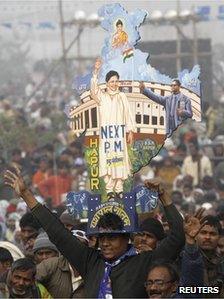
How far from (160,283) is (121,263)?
360 millimetres

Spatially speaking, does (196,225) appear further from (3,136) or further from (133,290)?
(3,136)

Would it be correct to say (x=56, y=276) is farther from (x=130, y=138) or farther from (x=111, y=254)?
(x=130, y=138)

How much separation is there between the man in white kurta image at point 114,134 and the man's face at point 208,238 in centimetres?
58

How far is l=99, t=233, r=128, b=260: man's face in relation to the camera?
7.26 meters

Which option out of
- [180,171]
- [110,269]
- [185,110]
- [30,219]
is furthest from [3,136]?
[110,269]

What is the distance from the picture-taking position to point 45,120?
2495cm

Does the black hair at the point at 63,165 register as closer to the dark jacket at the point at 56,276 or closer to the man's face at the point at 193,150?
the man's face at the point at 193,150

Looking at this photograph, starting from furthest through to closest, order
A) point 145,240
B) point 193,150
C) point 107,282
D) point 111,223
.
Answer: point 193,150 < point 145,240 < point 111,223 < point 107,282

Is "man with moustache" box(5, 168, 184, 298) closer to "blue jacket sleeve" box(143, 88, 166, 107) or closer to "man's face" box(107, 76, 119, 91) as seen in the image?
"blue jacket sleeve" box(143, 88, 166, 107)

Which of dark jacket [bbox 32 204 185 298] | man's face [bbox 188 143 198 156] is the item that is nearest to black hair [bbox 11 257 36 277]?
dark jacket [bbox 32 204 185 298]

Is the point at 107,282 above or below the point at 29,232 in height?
below

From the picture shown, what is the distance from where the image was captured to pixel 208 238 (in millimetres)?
8406

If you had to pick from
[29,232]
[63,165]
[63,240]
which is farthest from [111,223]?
[63,165]

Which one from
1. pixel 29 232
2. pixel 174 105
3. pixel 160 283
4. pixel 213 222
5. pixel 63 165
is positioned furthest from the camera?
pixel 63 165
